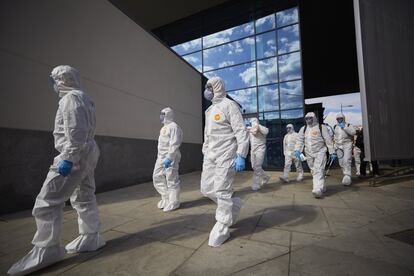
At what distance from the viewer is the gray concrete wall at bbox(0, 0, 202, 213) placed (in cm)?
436

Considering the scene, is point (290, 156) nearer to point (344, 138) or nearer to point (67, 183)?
point (344, 138)

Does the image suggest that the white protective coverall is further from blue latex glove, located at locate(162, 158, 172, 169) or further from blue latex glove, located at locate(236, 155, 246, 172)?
blue latex glove, located at locate(162, 158, 172, 169)

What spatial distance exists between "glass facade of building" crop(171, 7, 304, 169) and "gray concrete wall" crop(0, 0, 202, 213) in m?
3.76

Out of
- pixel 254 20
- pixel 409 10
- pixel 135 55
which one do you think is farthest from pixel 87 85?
pixel 409 10

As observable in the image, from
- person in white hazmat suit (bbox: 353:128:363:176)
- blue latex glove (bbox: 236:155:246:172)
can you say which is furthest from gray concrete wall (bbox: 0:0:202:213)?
person in white hazmat suit (bbox: 353:128:363:176)

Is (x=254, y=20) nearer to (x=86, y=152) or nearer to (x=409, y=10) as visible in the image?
(x=409, y=10)

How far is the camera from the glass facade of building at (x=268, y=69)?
35.6ft

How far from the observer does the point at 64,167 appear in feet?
7.11

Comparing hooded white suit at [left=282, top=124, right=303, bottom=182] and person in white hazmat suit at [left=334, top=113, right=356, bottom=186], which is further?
hooded white suit at [left=282, top=124, right=303, bottom=182]

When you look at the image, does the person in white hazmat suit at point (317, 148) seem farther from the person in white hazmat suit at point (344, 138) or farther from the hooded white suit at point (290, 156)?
the hooded white suit at point (290, 156)

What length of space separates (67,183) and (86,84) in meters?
4.56

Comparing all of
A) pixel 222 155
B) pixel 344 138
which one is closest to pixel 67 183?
pixel 222 155

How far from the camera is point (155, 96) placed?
344 inches

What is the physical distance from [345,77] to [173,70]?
51.0 ft
